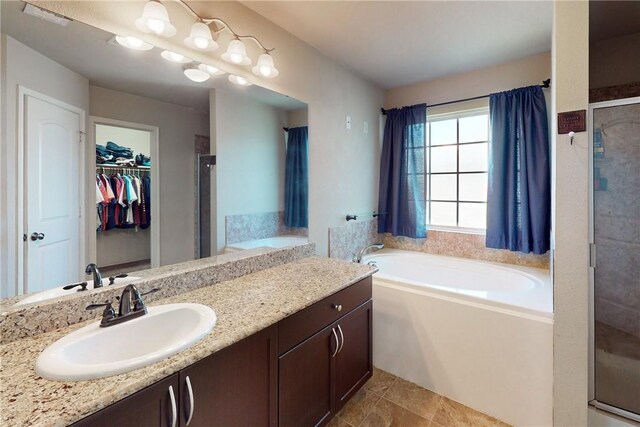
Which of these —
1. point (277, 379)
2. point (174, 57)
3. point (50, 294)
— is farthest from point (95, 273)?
point (174, 57)

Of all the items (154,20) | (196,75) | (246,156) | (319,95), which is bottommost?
(246,156)

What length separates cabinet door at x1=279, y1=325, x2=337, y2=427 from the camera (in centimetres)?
126

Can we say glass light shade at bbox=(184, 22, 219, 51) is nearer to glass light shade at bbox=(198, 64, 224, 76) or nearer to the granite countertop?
glass light shade at bbox=(198, 64, 224, 76)

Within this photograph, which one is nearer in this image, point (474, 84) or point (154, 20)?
A: point (154, 20)

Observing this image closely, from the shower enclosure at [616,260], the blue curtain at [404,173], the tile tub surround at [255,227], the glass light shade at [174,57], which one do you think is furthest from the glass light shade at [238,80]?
the shower enclosure at [616,260]

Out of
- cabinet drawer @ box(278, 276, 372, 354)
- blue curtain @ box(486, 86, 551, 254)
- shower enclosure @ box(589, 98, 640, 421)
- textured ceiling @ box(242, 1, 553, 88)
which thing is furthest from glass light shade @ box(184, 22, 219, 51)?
blue curtain @ box(486, 86, 551, 254)

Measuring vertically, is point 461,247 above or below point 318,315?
above

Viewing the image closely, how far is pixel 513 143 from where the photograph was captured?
2549mm

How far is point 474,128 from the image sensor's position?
2.95 meters

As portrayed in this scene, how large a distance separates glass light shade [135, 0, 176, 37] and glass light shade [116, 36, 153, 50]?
0.06 m

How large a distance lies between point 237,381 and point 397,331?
4.66ft

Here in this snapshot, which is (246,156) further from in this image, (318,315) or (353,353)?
(353,353)

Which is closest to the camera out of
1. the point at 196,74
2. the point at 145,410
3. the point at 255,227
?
the point at 145,410

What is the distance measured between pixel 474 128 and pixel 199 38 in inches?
103
